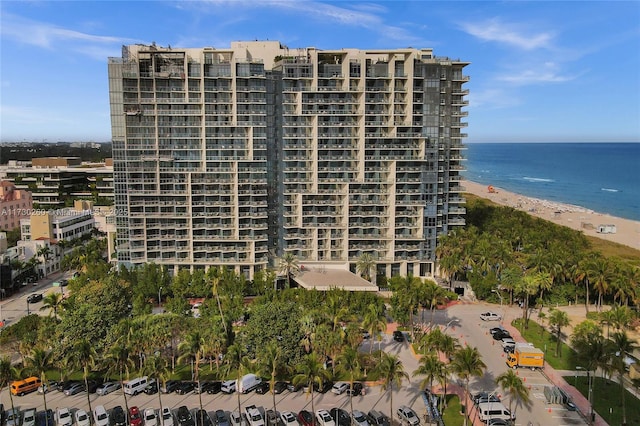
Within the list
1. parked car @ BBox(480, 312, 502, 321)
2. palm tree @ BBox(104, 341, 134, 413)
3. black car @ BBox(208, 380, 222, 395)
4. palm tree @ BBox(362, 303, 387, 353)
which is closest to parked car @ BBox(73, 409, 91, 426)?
palm tree @ BBox(104, 341, 134, 413)

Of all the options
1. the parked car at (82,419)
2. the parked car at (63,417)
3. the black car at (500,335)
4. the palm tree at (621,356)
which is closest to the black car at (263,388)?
the parked car at (82,419)

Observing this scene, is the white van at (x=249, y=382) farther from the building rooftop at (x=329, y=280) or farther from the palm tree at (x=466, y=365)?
the building rooftop at (x=329, y=280)

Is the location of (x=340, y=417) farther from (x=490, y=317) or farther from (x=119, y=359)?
(x=490, y=317)

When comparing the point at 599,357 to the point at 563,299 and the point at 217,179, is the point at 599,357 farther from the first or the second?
the point at 217,179

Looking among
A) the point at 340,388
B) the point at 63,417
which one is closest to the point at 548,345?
the point at 340,388

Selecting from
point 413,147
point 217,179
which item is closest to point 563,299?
point 413,147
